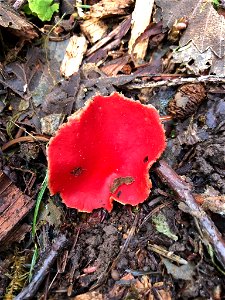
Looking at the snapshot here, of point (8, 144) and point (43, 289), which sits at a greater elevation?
point (8, 144)

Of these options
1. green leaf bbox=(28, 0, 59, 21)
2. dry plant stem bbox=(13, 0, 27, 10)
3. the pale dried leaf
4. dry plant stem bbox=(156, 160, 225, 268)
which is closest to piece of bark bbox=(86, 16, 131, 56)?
the pale dried leaf

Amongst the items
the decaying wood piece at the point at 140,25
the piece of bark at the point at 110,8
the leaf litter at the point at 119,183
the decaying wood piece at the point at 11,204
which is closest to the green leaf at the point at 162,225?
the leaf litter at the point at 119,183

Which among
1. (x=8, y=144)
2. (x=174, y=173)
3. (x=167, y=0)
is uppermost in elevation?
(x=167, y=0)

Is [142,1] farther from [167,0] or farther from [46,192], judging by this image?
[46,192]

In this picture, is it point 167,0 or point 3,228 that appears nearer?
point 3,228

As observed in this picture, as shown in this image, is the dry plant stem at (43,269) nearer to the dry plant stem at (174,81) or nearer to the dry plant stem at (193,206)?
the dry plant stem at (193,206)

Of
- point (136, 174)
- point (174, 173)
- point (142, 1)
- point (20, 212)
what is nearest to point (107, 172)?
point (136, 174)

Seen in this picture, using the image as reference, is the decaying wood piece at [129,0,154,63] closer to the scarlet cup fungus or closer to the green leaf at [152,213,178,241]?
the scarlet cup fungus
